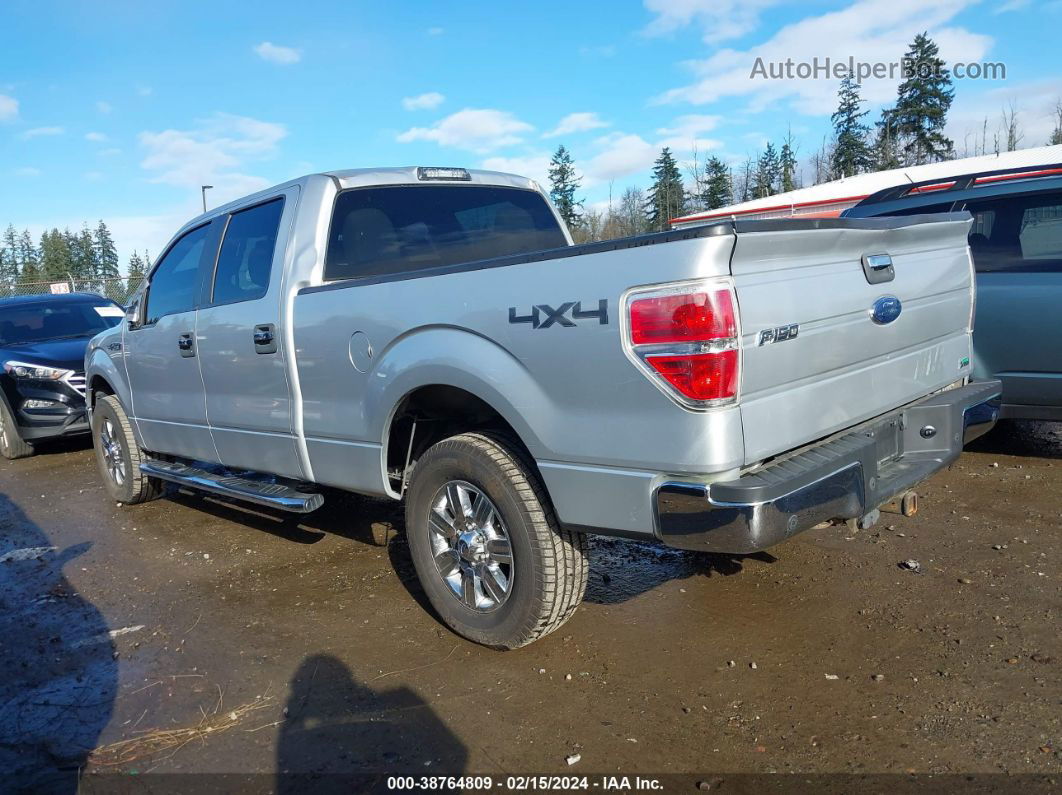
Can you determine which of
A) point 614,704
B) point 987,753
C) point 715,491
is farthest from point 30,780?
point 987,753

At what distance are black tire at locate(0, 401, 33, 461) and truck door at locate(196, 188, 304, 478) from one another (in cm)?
494

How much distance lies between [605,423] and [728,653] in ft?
4.09

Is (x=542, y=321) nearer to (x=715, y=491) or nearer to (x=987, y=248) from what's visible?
(x=715, y=491)

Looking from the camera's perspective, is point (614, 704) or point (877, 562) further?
point (877, 562)

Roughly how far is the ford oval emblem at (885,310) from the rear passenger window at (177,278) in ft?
12.9

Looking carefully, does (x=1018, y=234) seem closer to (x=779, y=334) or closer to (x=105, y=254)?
(x=779, y=334)

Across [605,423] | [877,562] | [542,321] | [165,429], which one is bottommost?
[877,562]

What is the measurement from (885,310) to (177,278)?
4.43 metres

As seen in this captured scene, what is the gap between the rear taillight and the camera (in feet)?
8.18

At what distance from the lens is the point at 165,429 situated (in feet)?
18.2

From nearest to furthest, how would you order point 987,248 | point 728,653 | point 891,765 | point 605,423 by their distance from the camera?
point 891,765 → point 605,423 → point 728,653 → point 987,248

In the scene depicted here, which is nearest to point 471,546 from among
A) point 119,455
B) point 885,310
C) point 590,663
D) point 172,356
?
point 590,663

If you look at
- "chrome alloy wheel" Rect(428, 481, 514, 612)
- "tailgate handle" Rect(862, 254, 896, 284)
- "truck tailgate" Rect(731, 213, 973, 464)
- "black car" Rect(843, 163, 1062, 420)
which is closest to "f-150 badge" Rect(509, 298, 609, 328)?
"truck tailgate" Rect(731, 213, 973, 464)

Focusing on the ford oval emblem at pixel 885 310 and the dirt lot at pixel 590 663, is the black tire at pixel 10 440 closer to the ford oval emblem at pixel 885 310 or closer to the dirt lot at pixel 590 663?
the dirt lot at pixel 590 663
